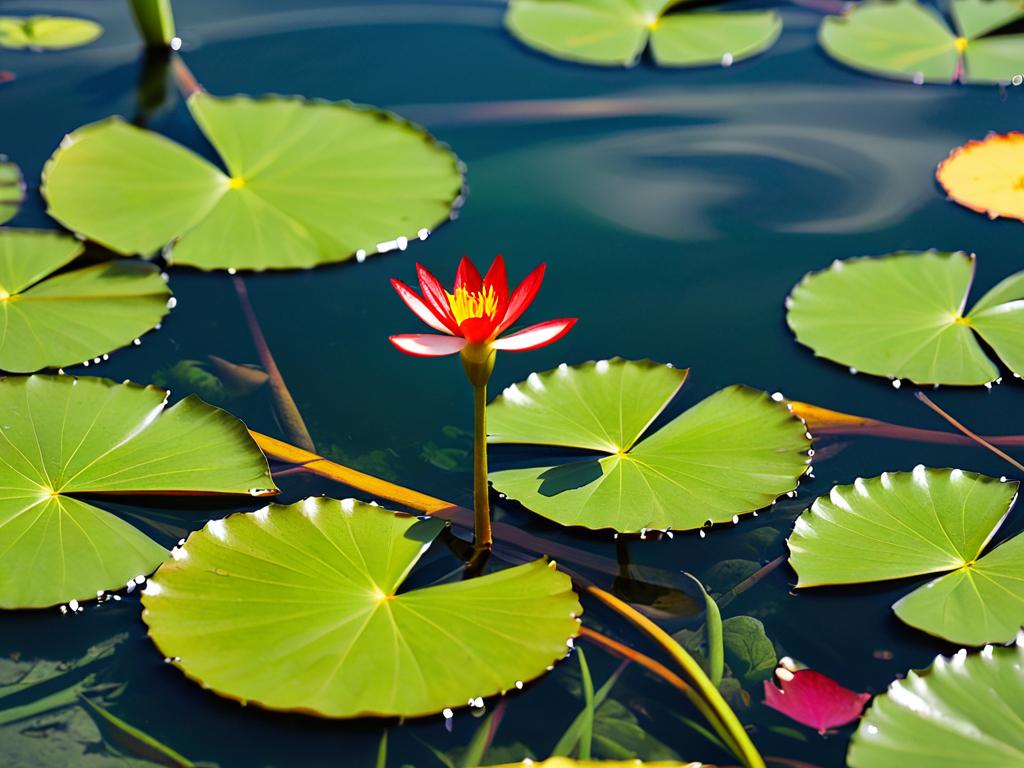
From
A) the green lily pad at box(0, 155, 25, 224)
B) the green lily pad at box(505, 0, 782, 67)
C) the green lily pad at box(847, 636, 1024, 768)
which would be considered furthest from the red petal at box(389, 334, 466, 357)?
the green lily pad at box(505, 0, 782, 67)

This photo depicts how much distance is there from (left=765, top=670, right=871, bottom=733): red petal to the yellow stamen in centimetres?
54

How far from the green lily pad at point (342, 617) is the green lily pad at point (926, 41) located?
6.05ft

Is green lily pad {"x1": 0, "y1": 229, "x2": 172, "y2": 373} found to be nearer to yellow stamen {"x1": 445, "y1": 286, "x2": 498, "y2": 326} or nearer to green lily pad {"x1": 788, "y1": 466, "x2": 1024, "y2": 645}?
yellow stamen {"x1": 445, "y1": 286, "x2": 498, "y2": 326}

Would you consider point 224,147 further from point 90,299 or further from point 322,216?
point 90,299

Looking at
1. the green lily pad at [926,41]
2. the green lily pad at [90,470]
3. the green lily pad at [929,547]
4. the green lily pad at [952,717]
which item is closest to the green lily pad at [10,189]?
the green lily pad at [90,470]

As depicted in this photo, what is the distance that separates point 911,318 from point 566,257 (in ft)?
2.00

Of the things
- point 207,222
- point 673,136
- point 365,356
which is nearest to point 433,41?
point 673,136

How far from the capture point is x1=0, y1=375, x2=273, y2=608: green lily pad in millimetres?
1400

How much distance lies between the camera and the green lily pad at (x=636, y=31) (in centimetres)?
271

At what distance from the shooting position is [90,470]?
153 cm

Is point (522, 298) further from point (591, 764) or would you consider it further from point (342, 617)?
point (591, 764)

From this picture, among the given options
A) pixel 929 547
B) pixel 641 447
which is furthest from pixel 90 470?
pixel 929 547

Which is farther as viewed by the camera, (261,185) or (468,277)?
(261,185)

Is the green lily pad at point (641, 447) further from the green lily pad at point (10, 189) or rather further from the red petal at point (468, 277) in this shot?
the green lily pad at point (10, 189)
